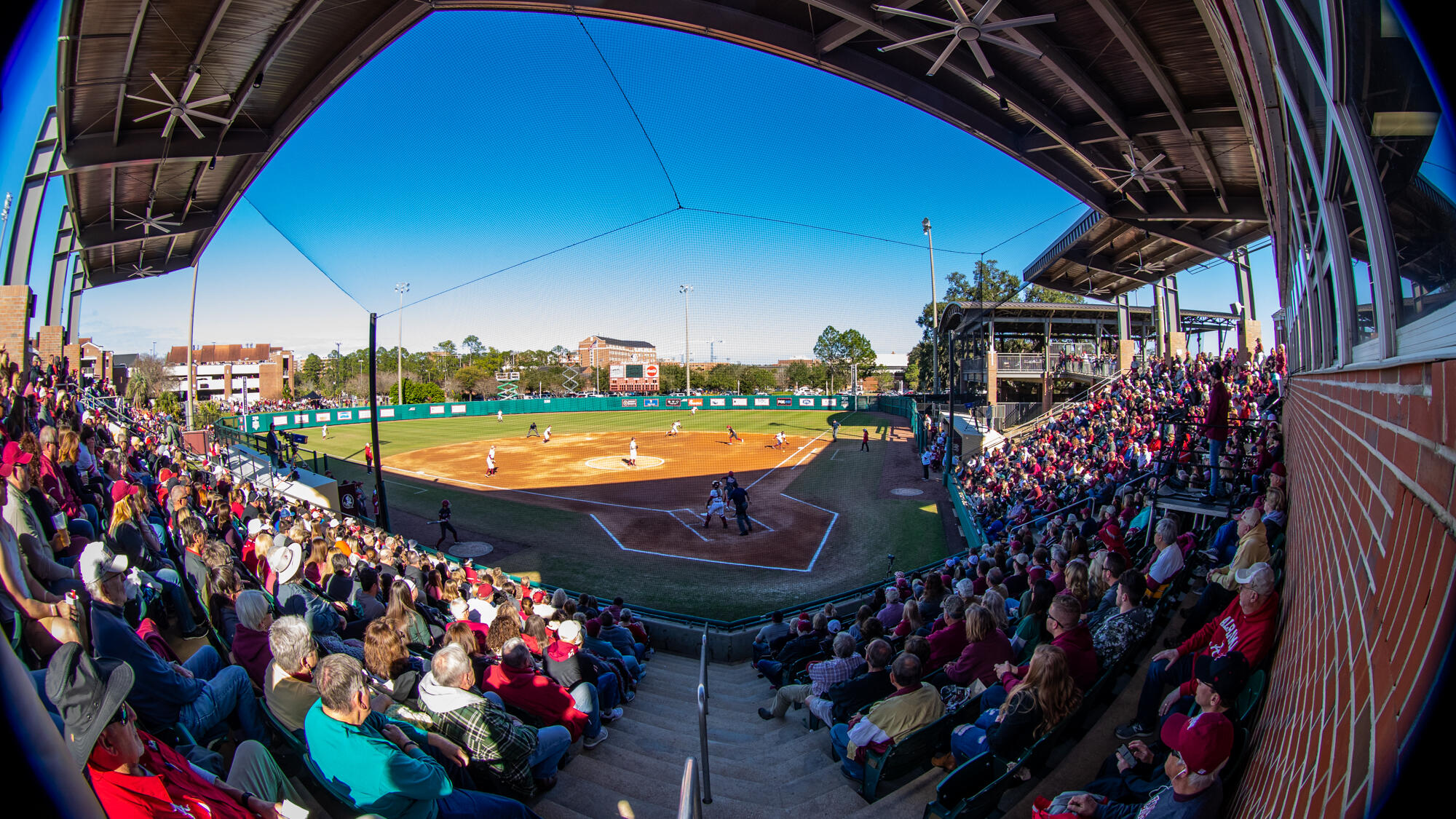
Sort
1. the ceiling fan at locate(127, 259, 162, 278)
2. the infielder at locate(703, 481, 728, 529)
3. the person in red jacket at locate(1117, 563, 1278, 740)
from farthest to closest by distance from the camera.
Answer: the ceiling fan at locate(127, 259, 162, 278)
the infielder at locate(703, 481, 728, 529)
the person in red jacket at locate(1117, 563, 1278, 740)

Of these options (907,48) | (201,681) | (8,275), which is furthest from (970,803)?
(8,275)

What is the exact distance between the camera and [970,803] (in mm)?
2922

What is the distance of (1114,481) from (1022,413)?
24.2 m

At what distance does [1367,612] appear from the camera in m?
1.42

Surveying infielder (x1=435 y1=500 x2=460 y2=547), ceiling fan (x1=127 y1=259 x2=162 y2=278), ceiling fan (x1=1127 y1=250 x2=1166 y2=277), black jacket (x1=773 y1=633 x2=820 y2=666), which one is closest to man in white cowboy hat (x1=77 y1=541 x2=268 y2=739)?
black jacket (x1=773 y1=633 x2=820 y2=666)

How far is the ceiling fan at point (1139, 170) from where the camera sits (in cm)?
1172

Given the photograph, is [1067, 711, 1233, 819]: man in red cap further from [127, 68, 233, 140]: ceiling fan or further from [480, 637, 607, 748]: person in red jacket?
[127, 68, 233, 140]: ceiling fan

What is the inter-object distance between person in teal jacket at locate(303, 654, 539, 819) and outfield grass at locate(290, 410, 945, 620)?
8.56m

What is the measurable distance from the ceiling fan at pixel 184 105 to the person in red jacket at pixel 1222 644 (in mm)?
15843

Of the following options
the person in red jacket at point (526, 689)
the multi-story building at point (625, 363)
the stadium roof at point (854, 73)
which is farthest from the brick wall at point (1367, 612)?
the multi-story building at point (625, 363)

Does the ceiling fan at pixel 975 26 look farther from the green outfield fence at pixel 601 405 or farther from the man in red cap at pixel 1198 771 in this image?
the green outfield fence at pixel 601 405

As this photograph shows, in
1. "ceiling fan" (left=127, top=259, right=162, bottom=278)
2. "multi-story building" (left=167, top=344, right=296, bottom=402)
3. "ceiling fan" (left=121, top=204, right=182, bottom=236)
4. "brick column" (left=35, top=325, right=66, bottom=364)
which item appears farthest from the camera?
"multi-story building" (left=167, top=344, right=296, bottom=402)

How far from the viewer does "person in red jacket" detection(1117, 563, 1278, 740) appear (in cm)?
320

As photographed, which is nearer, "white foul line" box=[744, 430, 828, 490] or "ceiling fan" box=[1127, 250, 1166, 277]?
"ceiling fan" box=[1127, 250, 1166, 277]
